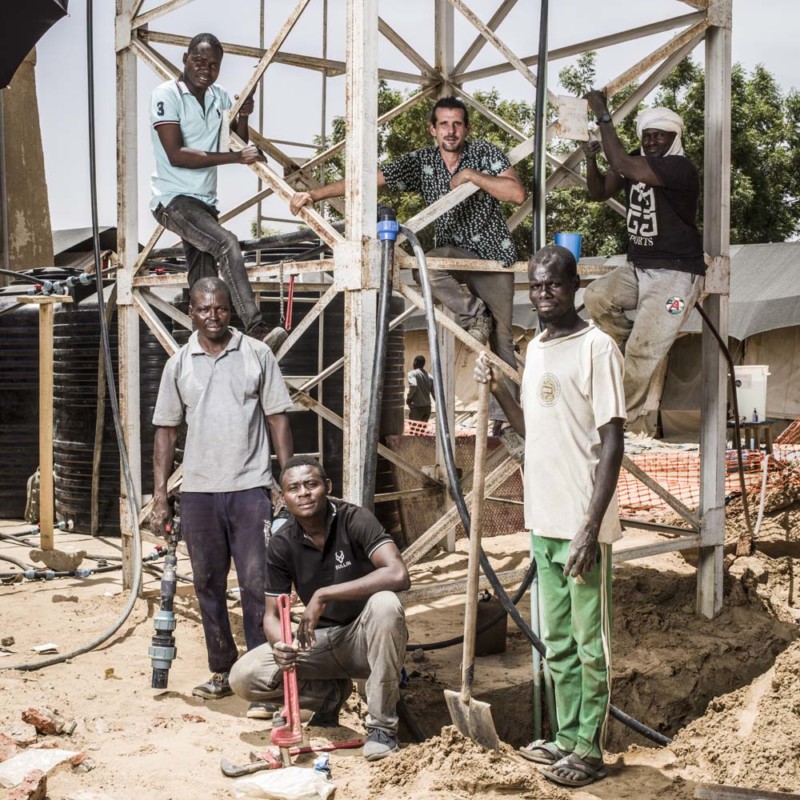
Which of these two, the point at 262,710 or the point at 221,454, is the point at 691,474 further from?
the point at 262,710

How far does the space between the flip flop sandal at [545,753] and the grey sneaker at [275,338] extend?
2809 millimetres

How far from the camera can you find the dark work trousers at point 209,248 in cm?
Result: 604

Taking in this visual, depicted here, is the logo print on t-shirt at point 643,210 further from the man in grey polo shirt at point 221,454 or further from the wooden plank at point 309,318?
the man in grey polo shirt at point 221,454

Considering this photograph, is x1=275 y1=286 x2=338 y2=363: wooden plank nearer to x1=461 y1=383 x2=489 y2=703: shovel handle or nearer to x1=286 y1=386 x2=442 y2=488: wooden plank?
x1=286 y1=386 x2=442 y2=488: wooden plank

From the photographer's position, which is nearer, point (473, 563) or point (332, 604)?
point (473, 563)

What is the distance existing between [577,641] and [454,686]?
2.14 m

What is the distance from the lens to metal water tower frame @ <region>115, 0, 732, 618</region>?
5488mm

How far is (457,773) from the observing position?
4.16m

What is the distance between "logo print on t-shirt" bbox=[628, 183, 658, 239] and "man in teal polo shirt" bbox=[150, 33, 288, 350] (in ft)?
7.71

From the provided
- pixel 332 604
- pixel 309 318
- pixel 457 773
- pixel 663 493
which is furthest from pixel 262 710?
pixel 663 493

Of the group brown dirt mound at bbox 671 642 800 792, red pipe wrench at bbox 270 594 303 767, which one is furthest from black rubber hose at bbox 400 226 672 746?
red pipe wrench at bbox 270 594 303 767

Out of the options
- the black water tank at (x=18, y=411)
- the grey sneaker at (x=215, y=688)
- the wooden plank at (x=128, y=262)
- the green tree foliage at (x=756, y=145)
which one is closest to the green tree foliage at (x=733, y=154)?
the green tree foliage at (x=756, y=145)

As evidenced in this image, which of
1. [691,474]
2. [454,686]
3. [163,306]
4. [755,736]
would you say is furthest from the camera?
[691,474]

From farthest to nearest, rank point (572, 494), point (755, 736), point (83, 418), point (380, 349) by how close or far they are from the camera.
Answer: point (83, 418) < point (755, 736) < point (380, 349) < point (572, 494)
